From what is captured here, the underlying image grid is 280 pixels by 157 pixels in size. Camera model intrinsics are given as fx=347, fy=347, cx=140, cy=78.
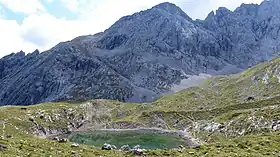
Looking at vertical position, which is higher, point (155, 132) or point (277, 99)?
point (277, 99)

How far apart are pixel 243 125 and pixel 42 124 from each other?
115 meters

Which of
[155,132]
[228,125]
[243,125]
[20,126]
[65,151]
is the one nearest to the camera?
[65,151]

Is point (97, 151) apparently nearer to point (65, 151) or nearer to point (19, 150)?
point (65, 151)

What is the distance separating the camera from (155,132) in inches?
7638

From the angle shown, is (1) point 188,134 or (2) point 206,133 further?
(1) point 188,134

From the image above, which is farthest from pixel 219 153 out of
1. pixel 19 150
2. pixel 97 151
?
pixel 19 150

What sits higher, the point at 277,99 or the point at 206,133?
the point at 277,99

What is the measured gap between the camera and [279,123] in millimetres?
119062

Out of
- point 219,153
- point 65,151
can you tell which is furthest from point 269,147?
point 65,151

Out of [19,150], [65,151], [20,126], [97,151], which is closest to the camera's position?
[19,150]

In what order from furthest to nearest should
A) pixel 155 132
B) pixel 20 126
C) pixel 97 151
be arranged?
pixel 155 132 < pixel 20 126 < pixel 97 151

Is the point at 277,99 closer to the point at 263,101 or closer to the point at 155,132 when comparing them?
the point at 263,101

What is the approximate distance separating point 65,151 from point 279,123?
102924 mm

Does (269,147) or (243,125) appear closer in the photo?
(269,147)
